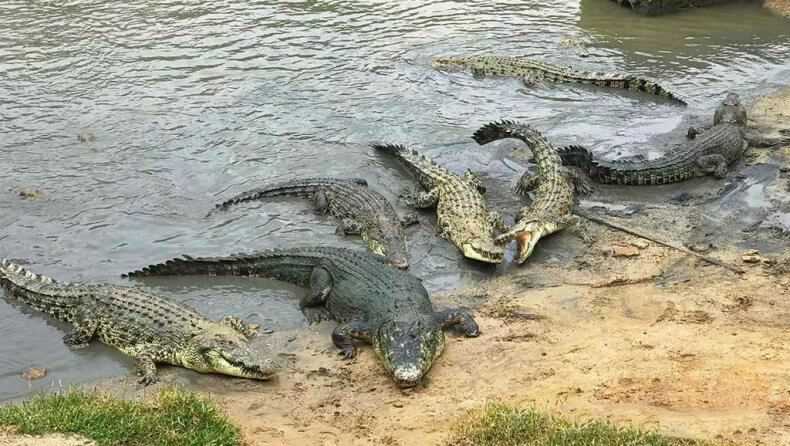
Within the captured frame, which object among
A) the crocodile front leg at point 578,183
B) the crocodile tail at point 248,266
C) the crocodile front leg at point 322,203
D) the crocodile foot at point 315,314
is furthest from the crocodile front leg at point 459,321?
the crocodile front leg at point 578,183

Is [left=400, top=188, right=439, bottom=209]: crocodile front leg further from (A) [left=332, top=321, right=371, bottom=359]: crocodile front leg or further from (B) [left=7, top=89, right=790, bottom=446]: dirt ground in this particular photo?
(A) [left=332, top=321, right=371, bottom=359]: crocodile front leg

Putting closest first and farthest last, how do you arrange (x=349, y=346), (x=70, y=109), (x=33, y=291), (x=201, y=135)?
(x=349, y=346)
(x=33, y=291)
(x=201, y=135)
(x=70, y=109)

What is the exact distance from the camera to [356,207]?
941 cm

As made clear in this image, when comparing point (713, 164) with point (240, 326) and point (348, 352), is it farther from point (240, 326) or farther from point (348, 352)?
point (240, 326)

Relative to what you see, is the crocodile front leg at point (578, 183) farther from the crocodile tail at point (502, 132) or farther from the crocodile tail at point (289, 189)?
the crocodile tail at point (289, 189)

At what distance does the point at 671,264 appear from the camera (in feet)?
26.5

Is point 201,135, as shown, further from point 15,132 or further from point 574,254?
point 574,254

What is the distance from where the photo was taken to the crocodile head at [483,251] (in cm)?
829

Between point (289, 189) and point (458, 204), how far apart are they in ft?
7.11

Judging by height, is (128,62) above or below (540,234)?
above

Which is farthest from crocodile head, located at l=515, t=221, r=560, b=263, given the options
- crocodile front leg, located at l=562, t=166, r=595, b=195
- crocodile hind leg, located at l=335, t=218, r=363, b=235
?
crocodile hind leg, located at l=335, t=218, r=363, b=235

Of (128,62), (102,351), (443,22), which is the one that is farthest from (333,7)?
(102,351)

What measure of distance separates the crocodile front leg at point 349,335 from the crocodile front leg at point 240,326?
773 mm

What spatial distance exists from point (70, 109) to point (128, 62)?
2237mm
